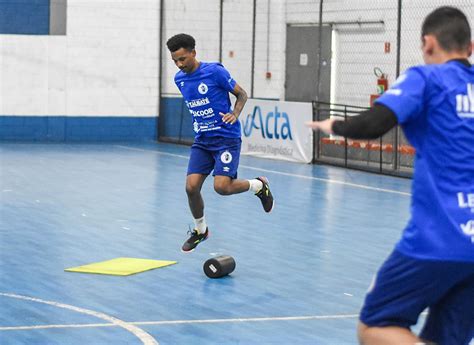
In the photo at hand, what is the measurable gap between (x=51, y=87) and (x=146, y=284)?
17.2 meters

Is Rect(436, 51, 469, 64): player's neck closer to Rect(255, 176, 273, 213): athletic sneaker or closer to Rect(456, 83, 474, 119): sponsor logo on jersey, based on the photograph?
Rect(456, 83, 474, 119): sponsor logo on jersey

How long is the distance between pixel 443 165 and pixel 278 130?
18044mm

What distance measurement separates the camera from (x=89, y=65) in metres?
26.7

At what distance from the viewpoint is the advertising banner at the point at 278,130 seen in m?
21.9

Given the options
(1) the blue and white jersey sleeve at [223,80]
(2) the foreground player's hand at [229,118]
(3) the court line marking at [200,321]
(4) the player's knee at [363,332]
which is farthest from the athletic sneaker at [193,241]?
(4) the player's knee at [363,332]

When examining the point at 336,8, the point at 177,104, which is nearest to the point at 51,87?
the point at 177,104

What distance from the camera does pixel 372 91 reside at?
23.6m

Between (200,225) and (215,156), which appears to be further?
(215,156)

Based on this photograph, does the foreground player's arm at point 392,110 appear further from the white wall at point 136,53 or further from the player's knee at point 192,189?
the white wall at point 136,53

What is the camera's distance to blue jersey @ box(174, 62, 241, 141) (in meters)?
10.8

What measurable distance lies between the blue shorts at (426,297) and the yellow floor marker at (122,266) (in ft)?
18.4

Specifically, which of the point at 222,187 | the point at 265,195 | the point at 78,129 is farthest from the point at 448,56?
the point at 78,129

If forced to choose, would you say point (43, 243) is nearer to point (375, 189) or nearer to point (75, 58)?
point (375, 189)

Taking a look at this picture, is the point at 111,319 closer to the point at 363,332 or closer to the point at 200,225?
the point at 200,225
